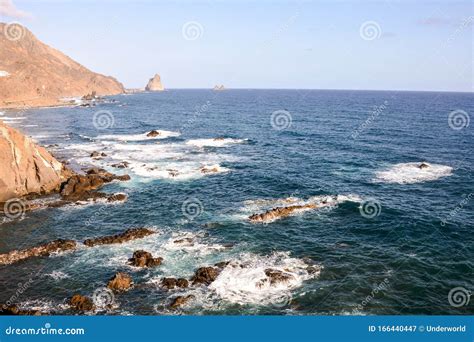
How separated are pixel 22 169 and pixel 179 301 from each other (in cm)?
3486

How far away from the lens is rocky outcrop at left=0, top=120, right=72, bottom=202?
49594 millimetres

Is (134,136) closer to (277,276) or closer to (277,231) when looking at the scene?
(277,231)

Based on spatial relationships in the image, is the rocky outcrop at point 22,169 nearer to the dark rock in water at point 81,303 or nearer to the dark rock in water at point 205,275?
the dark rock in water at point 81,303

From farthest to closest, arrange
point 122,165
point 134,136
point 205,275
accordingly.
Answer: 1. point 134,136
2. point 122,165
3. point 205,275

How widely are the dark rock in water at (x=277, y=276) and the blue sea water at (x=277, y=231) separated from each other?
0.42m

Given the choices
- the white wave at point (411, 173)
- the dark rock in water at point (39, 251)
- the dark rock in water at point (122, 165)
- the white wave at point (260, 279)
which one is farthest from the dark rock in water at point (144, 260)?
the white wave at point (411, 173)

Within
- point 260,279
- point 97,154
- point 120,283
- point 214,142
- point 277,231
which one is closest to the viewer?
point 120,283

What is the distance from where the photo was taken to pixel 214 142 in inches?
3627

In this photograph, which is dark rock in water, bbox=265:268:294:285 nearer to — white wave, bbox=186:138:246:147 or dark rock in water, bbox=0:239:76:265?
dark rock in water, bbox=0:239:76:265

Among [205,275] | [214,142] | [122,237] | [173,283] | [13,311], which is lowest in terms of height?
[13,311]

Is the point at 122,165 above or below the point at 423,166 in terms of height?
below

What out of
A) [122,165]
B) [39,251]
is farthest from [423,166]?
[39,251]

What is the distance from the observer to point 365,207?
156 ft

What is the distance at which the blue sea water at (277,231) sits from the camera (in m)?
29.7
